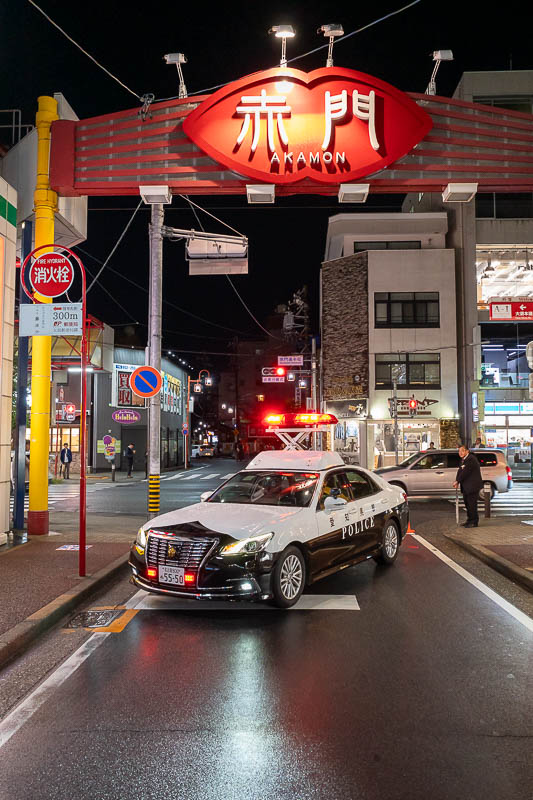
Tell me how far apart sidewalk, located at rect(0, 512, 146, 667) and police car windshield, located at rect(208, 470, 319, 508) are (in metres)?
1.99

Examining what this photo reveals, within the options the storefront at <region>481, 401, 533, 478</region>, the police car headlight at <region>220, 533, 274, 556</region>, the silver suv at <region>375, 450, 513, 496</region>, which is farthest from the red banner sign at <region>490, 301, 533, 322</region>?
the police car headlight at <region>220, 533, 274, 556</region>

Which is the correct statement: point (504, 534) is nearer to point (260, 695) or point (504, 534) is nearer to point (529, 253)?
point (260, 695)

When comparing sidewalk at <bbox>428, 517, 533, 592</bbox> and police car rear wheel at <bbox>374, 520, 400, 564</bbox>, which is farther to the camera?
police car rear wheel at <bbox>374, 520, 400, 564</bbox>

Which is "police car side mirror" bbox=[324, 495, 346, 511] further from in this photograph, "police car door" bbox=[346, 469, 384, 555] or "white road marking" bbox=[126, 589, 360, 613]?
"white road marking" bbox=[126, 589, 360, 613]

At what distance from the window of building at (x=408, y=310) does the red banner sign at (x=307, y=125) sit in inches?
947

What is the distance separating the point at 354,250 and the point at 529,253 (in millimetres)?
9581

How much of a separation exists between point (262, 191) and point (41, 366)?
16.7 feet

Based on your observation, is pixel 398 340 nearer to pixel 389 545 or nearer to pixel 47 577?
pixel 389 545

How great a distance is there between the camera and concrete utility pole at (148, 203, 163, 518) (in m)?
12.7

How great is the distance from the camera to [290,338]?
189ft

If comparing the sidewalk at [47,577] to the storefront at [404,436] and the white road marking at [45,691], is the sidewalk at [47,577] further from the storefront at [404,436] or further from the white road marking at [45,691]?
the storefront at [404,436]

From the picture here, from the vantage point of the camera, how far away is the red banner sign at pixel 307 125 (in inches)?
418

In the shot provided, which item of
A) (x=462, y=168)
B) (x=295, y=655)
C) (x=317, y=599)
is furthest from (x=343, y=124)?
(x=295, y=655)

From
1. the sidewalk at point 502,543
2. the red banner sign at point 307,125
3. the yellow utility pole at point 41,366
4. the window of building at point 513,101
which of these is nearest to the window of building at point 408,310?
the window of building at point 513,101
